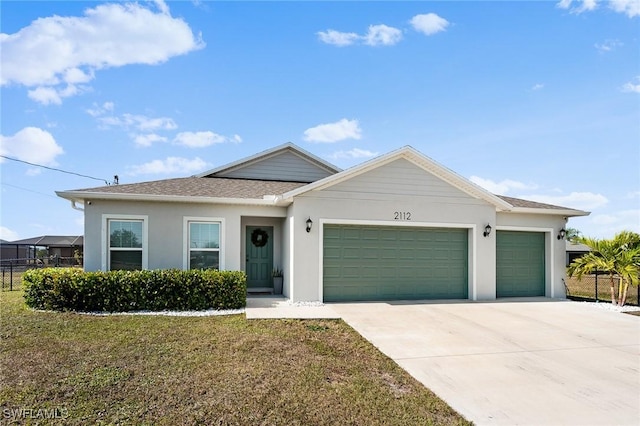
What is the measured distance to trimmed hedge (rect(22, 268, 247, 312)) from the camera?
27.5 ft

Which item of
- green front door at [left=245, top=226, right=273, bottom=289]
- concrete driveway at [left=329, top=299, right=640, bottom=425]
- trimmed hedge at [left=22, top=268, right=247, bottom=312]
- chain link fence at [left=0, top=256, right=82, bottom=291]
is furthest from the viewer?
chain link fence at [left=0, top=256, right=82, bottom=291]

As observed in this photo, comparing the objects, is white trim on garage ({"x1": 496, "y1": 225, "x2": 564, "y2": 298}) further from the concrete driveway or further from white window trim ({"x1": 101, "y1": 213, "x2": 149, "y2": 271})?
white window trim ({"x1": 101, "y1": 213, "x2": 149, "y2": 271})

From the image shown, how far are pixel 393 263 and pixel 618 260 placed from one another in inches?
257

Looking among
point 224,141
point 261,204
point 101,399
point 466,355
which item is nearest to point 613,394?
point 466,355

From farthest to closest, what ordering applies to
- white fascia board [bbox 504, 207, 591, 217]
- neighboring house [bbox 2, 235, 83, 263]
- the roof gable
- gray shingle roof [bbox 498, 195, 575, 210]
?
neighboring house [bbox 2, 235, 83, 263]
the roof gable
gray shingle roof [bbox 498, 195, 575, 210]
white fascia board [bbox 504, 207, 591, 217]

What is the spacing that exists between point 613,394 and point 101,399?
236 inches

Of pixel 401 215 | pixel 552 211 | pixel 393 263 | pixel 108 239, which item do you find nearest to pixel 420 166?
pixel 401 215

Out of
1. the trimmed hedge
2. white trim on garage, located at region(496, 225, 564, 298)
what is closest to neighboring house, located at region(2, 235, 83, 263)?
the trimmed hedge

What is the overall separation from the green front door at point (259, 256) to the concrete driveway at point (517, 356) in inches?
128

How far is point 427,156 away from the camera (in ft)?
35.1

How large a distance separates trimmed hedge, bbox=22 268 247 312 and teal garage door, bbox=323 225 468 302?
9.51 feet

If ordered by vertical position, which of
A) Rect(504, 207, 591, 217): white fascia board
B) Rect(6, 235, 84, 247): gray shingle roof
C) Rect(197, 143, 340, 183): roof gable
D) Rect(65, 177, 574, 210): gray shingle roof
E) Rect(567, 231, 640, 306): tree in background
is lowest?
Rect(6, 235, 84, 247): gray shingle roof

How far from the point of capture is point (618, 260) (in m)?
10.8

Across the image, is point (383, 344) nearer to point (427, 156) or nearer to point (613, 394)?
point (613, 394)
